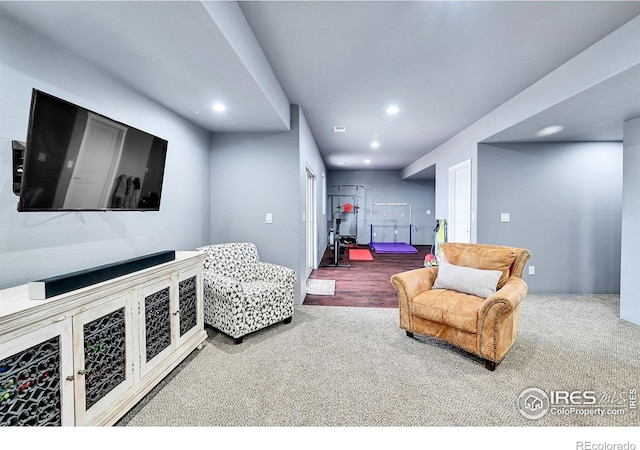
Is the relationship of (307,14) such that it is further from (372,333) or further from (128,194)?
(372,333)

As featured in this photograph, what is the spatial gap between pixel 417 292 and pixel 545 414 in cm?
114

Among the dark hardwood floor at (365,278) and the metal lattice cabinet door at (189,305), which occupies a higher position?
the metal lattice cabinet door at (189,305)

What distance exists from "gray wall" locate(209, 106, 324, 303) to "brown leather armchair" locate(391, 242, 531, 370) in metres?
1.46

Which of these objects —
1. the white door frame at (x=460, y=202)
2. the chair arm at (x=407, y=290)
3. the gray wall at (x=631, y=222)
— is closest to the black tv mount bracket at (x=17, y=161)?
the chair arm at (x=407, y=290)

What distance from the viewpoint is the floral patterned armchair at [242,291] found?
2.47 meters

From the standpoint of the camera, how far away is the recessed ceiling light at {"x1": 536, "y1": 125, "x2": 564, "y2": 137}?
10.7ft

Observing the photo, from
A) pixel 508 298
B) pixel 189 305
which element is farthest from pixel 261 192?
pixel 508 298

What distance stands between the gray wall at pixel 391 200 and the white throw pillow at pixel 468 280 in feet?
22.0

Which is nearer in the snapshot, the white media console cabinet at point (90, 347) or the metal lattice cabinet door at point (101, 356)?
the white media console cabinet at point (90, 347)

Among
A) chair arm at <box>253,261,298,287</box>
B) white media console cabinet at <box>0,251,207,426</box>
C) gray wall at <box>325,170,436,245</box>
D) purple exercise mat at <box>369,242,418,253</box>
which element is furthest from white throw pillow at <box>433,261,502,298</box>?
gray wall at <box>325,170,436,245</box>

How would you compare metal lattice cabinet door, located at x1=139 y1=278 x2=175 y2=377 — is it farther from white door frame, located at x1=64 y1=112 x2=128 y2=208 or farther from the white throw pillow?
the white throw pillow

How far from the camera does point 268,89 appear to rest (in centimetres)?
246

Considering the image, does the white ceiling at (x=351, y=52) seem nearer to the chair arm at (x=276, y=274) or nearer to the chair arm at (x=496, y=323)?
the chair arm at (x=276, y=274)
